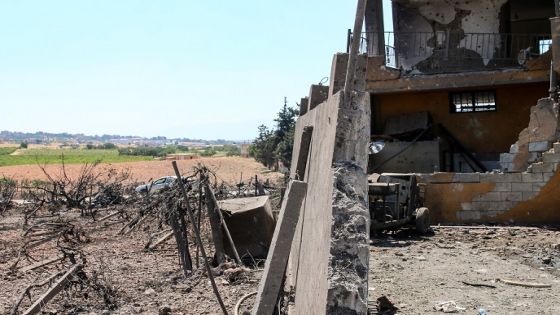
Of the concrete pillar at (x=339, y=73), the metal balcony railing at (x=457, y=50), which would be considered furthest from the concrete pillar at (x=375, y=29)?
the concrete pillar at (x=339, y=73)

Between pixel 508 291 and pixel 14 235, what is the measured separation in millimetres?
13415

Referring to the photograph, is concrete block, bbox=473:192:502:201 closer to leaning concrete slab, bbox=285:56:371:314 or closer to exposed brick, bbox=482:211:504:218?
exposed brick, bbox=482:211:504:218

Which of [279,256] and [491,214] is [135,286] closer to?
[279,256]

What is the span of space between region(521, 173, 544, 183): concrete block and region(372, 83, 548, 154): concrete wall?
4.40 meters

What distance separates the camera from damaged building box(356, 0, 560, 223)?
16703 millimetres

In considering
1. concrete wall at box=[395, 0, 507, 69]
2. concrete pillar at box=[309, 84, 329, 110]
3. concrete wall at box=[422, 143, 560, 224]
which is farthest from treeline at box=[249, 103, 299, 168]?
concrete pillar at box=[309, 84, 329, 110]

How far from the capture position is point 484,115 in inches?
739

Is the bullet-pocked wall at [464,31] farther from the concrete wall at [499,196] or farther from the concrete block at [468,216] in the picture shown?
the concrete block at [468,216]

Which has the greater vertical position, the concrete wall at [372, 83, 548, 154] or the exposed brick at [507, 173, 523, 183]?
the concrete wall at [372, 83, 548, 154]

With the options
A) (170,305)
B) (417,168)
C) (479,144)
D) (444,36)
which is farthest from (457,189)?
(170,305)

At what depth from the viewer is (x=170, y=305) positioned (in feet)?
26.2

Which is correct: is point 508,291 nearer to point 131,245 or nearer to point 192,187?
point 192,187

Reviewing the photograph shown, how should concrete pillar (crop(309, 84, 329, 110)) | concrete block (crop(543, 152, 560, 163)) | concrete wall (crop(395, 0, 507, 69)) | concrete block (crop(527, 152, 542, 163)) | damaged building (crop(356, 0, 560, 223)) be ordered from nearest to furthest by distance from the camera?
concrete pillar (crop(309, 84, 329, 110)) → concrete block (crop(543, 152, 560, 163)) → concrete block (crop(527, 152, 542, 163)) → damaged building (crop(356, 0, 560, 223)) → concrete wall (crop(395, 0, 507, 69))

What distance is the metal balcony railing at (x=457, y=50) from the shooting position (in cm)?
1902
